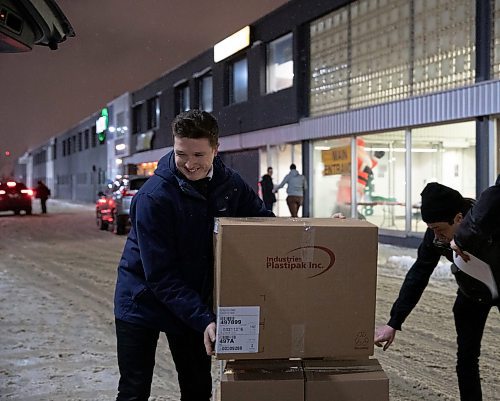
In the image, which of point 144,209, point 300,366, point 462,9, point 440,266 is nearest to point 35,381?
point 144,209

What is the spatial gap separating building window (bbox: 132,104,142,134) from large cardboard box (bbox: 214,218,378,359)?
38.9m

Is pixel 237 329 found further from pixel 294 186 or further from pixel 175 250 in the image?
pixel 294 186

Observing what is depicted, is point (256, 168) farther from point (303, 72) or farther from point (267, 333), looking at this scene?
point (267, 333)

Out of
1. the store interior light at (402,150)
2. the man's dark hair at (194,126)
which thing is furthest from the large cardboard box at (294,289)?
the store interior light at (402,150)

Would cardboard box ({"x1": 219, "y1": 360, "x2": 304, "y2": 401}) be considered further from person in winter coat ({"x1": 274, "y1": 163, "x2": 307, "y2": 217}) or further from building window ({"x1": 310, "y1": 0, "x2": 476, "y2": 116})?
person in winter coat ({"x1": 274, "y1": 163, "x2": 307, "y2": 217})

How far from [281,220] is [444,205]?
1.04 m

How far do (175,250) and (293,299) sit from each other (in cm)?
64

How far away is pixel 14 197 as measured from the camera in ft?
90.8

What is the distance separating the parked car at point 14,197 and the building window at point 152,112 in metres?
10.7

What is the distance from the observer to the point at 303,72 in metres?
19.6

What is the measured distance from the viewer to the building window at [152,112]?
3706 centimetres

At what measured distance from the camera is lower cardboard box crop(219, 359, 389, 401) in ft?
8.03

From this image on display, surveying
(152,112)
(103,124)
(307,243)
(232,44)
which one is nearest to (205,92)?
(232,44)

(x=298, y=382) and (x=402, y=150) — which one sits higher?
(x=402, y=150)
